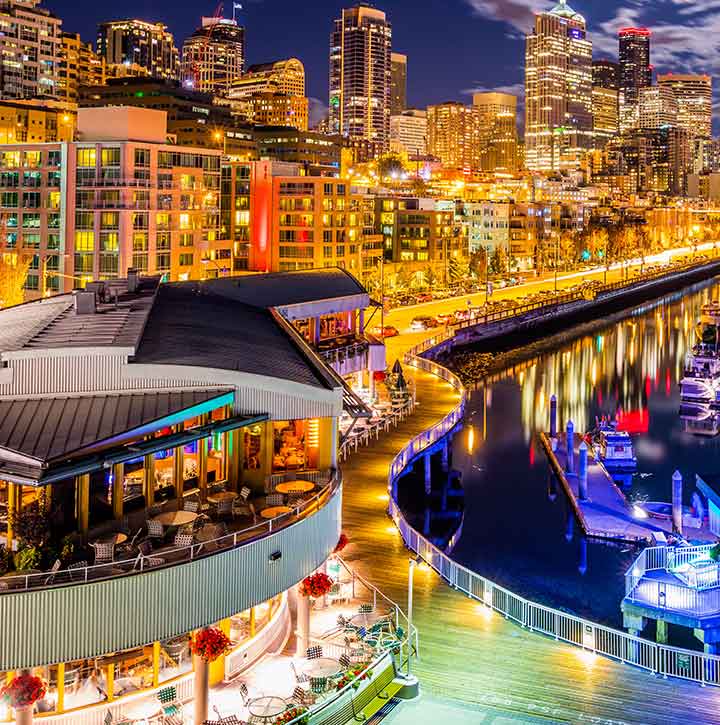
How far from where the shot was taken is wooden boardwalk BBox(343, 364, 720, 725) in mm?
25125

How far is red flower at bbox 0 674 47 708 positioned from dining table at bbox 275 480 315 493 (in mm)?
8805

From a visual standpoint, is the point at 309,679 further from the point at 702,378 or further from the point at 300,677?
the point at 702,378

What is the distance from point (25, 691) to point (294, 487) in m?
9.43

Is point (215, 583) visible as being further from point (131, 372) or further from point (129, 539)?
point (131, 372)

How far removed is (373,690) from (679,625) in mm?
18466

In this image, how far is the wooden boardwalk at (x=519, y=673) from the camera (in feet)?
82.4

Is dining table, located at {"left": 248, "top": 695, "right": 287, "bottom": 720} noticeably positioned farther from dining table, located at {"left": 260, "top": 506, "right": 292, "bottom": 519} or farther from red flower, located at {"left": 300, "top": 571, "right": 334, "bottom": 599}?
dining table, located at {"left": 260, "top": 506, "right": 292, "bottom": 519}

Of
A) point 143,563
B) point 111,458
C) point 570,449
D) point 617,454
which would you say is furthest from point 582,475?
point 143,563

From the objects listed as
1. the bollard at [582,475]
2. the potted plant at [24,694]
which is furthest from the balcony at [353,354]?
the potted plant at [24,694]

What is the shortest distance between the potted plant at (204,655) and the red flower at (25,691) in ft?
10.6

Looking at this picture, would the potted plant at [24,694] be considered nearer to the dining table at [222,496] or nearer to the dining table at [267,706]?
the dining table at [267,706]

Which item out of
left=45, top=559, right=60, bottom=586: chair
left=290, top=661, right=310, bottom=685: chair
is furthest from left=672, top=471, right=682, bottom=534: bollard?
left=45, top=559, right=60, bottom=586: chair

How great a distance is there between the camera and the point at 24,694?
65.5ft

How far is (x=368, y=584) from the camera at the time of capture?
31.2 m
